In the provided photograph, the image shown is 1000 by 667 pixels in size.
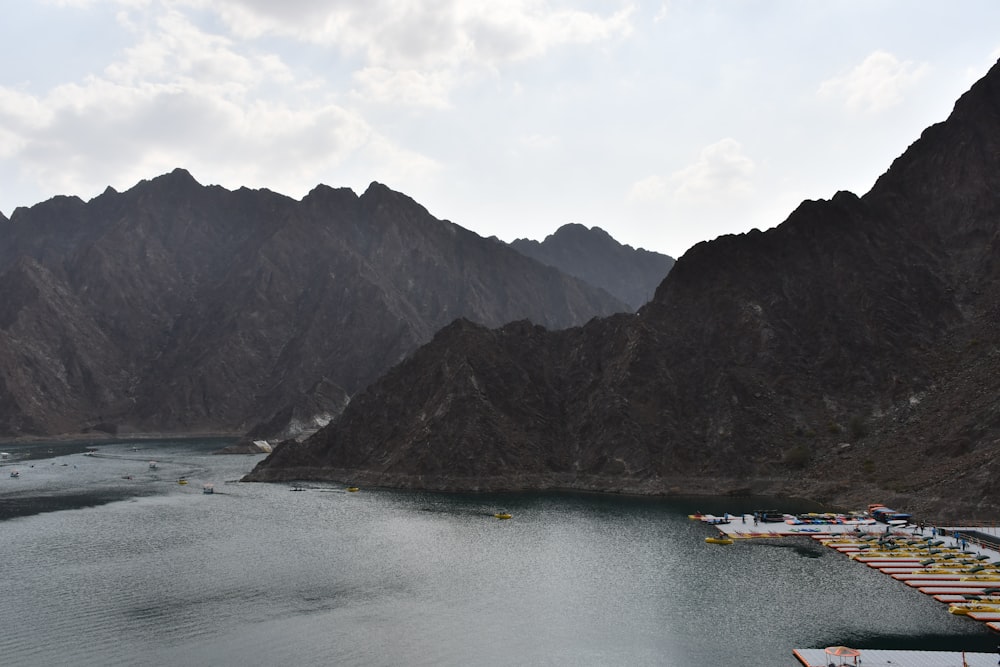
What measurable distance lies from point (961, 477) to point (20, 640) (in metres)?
136

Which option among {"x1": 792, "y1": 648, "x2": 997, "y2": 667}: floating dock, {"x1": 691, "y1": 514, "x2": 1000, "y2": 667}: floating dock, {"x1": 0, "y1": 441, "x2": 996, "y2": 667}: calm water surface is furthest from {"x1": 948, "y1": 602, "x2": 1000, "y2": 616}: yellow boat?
{"x1": 792, "y1": 648, "x2": 997, "y2": 667}: floating dock

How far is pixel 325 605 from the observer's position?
98.3 metres

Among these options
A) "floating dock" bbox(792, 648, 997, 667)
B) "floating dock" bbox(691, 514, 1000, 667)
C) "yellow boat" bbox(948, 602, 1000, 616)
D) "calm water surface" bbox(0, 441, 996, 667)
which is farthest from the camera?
"yellow boat" bbox(948, 602, 1000, 616)

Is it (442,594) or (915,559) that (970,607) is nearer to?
(915,559)

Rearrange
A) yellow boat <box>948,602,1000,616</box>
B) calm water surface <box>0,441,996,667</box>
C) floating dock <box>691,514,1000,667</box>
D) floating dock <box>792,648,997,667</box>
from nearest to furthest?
floating dock <box>792,648,997,667</box> → floating dock <box>691,514,1000,667</box> → calm water surface <box>0,441,996,667</box> → yellow boat <box>948,602,1000,616</box>

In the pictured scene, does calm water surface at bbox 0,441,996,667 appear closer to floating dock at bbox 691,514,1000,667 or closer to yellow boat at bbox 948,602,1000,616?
yellow boat at bbox 948,602,1000,616

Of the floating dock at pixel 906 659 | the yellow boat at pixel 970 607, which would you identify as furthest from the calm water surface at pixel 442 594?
the floating dock at pixel 906 659

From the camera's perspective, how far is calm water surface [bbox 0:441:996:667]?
81938mm

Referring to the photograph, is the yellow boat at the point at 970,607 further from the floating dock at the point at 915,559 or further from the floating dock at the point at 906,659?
the floating dock at the point at 906,659

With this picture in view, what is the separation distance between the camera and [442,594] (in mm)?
103250

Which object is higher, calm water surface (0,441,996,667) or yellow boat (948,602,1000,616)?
yellow boat (948,602,1000,616)

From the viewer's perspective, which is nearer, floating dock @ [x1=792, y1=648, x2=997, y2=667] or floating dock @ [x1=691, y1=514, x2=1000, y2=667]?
floating dock @ [x1=792, y1=648, x2=997, y2=667]

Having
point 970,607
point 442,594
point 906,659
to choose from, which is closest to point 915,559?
point 970,607

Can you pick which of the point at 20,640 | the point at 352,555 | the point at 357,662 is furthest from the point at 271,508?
the point at 357,662
